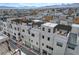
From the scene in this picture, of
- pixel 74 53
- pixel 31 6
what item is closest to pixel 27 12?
pixel 31 6

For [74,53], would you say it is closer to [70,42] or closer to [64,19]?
[70,42]

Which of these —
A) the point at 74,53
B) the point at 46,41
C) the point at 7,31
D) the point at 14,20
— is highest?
the point at 14,20

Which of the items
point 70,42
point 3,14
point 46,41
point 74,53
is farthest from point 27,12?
point 74,53

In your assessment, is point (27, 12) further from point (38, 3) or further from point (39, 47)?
point (39, 47)

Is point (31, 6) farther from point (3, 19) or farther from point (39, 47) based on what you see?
point (39, 47)

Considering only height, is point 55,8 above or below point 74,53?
above

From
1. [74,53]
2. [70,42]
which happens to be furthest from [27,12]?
[74,53]

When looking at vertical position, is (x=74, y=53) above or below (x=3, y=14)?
below

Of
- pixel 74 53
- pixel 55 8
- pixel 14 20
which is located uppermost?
pixel 55 8
